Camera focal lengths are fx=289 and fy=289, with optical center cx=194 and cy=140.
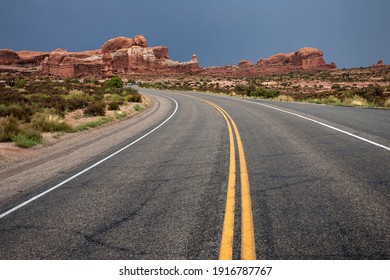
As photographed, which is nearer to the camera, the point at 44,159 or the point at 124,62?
the point at 44,159

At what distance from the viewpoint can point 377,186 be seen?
4785 mm

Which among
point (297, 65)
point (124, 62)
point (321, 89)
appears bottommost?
point (321, 89)

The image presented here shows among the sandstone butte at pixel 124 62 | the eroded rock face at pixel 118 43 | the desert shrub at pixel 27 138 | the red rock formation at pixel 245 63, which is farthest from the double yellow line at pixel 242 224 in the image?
the red rock formation at pixel 245 63

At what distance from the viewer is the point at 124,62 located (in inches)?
Result: 4958

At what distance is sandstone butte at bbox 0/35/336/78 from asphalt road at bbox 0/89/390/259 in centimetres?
10552

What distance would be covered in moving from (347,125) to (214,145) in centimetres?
579

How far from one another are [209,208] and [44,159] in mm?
6979

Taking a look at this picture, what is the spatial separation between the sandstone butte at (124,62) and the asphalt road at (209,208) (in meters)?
106

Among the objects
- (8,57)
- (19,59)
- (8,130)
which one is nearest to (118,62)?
(19,59)

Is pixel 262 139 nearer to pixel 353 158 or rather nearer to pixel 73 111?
pixel 353 158

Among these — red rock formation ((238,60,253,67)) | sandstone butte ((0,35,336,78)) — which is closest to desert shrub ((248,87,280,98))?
sandstone butte ((0,35,336,78))

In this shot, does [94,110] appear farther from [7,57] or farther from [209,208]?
[7,57]

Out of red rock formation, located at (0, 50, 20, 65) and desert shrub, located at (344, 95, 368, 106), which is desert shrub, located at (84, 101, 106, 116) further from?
red rock formation, located at (0, 50, 20, 65)

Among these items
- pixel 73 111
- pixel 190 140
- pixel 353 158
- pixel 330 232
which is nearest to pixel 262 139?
pixel 190 140
